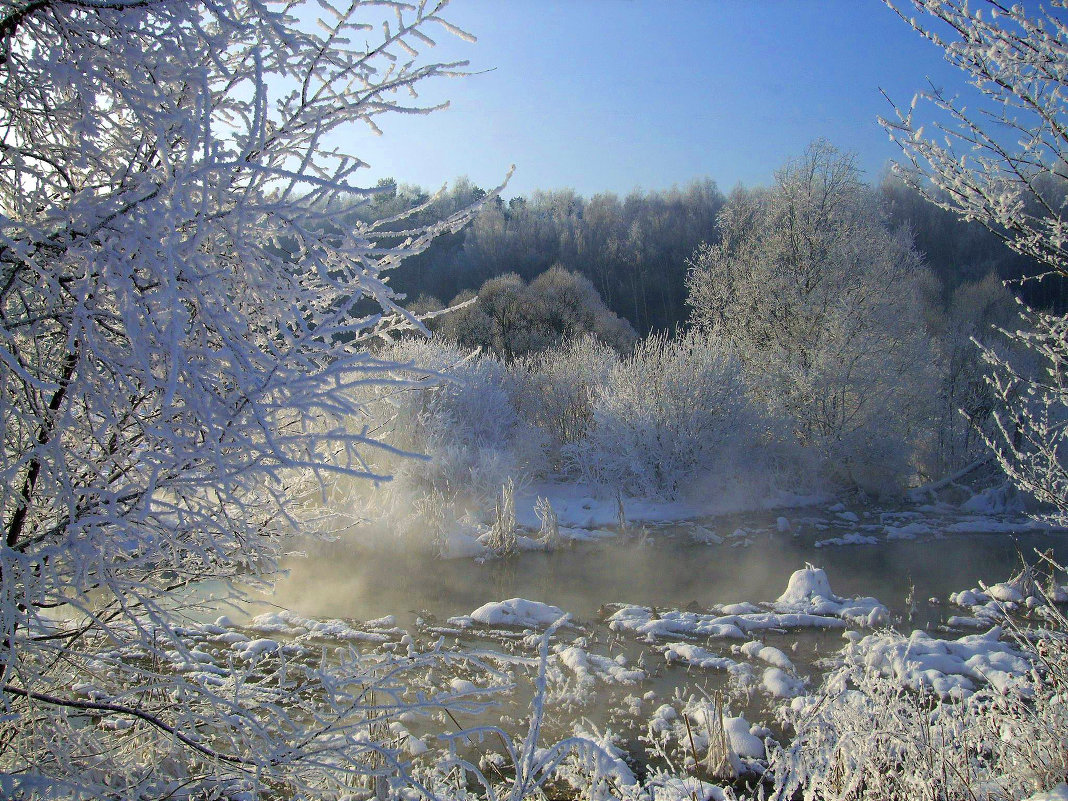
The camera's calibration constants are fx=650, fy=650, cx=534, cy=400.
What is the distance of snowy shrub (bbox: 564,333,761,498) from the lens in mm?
14742

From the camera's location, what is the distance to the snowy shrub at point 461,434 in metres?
13.0

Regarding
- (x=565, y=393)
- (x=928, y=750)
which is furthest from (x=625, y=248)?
(x=928, y=750)

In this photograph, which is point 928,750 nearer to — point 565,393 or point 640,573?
point 640,573

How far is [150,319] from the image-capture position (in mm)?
1594

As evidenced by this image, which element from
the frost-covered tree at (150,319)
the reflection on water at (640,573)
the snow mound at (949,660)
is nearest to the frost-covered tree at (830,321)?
the reflection on water at (640,573)

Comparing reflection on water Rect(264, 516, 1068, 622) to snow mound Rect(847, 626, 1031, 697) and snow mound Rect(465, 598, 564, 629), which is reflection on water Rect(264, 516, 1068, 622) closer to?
snow mound Rect(465, 598, 564, 629)

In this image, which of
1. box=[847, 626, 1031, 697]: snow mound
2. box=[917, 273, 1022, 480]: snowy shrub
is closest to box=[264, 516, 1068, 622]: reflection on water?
box=[847, 626, 1031, 697]: snow mound

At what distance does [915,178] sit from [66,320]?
4155 mm

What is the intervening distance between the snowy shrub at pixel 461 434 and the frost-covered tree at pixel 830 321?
234 inches

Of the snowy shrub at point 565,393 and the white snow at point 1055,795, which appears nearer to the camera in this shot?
the white snow at point 1055,795

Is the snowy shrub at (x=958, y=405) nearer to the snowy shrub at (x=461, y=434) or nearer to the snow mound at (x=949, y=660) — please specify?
the snow mound at (x=949, y=660)

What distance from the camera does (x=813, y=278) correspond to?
17.5 m

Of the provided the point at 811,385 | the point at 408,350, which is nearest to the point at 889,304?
the point at 811,385

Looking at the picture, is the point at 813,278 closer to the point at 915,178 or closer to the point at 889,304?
the point at 889,304
